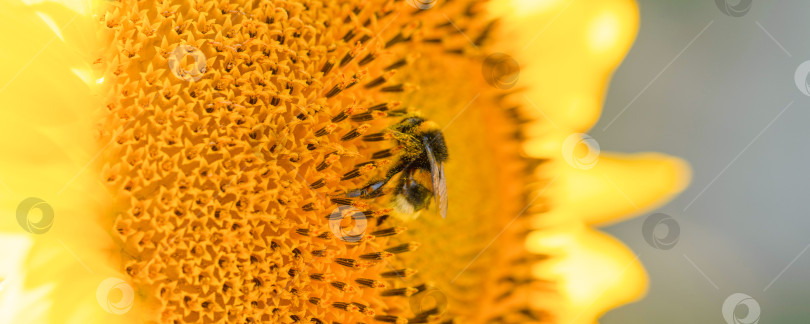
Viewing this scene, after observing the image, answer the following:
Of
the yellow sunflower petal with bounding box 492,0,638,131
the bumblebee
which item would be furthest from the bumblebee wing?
the yellow sunflower petal with bounding box 492,0,638,131

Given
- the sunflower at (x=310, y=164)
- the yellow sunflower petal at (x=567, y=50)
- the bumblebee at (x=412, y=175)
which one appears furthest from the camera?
the yellow sunflower petal at (x=567, y=50)

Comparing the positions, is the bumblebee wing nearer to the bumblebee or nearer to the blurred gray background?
the bumblebee

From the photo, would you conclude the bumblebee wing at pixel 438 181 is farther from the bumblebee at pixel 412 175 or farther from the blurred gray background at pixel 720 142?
the blurred gray background at pixel 720 142

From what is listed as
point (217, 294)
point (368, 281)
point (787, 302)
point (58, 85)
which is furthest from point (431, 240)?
point (787, 302)

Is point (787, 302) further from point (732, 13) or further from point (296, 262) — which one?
point (296, 262)

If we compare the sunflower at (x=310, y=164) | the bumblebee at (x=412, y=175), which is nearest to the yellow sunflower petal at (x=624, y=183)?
the sunflower at (x=310, y=164)

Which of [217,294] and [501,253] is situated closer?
[217,294]
